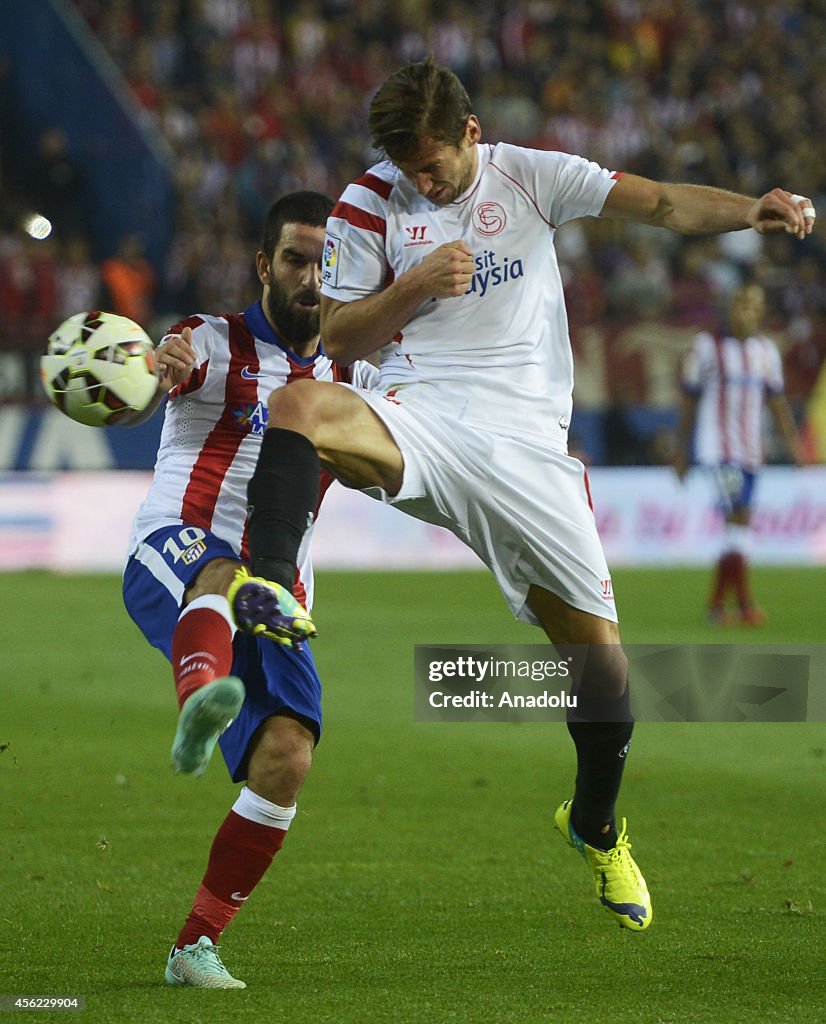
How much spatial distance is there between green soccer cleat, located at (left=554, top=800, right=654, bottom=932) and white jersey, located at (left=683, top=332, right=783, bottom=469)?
7703 millimetres

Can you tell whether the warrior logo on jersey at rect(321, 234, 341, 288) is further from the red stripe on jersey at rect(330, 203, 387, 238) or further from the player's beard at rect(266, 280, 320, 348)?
the player's beard at rect(266, 280, 320, 348)

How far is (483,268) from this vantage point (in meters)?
4.30

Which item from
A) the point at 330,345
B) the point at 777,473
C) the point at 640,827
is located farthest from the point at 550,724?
the point at 777,473

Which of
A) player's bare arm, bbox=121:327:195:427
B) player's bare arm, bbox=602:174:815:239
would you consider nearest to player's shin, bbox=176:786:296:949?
player's bare arm, bbox=121:327:195:427

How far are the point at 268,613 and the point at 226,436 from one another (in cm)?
128

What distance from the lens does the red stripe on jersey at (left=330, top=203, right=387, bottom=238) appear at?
4.23 meters

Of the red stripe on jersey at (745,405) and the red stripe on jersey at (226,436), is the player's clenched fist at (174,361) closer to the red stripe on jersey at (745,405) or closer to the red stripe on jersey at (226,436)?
the red stripe on jersey at (226,436)

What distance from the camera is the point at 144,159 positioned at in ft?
57.4

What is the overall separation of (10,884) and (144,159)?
44.6 feet

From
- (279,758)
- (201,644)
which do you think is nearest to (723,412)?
(279,758)

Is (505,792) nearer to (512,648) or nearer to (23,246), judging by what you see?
(512,648)

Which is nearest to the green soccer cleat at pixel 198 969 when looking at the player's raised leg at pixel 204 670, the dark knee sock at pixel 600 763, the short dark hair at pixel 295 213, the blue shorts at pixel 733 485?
the player's raised leg at pixel 204 670

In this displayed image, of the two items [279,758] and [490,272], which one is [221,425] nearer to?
[490,272]

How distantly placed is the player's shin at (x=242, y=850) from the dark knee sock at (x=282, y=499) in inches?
30.7
